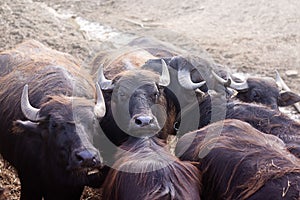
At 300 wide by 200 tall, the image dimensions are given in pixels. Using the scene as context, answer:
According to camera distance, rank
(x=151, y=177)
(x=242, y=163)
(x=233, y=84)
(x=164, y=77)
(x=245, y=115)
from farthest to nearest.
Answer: (x=233, y=84)
(x=164, y=77)
(x=245, y=115)
(x=242, y=163)
(x=151, y=177)

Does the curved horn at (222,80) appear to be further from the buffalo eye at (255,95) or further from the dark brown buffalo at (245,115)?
the buffalo eye at (255,95)

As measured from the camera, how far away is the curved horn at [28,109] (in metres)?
5.59

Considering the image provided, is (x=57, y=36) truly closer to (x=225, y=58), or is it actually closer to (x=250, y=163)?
(x=225, y=58)

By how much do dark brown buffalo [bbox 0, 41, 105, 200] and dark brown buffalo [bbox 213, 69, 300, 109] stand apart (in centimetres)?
178

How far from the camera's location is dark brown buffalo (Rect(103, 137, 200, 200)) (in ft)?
14.4

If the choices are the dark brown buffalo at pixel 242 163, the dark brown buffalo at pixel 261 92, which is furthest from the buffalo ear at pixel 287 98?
the dark brown buffalo at pixel 242 163

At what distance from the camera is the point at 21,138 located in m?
5.93

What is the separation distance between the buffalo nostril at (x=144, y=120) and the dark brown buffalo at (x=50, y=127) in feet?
1.34

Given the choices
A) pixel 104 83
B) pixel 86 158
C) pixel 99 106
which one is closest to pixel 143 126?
pixel 99 106

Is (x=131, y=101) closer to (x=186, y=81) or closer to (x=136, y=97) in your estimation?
(x=136, y=97)

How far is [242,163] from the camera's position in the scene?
15.4ft

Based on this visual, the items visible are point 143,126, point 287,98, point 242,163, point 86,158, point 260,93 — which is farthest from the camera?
point 287,98

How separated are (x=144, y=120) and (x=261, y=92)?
190cm

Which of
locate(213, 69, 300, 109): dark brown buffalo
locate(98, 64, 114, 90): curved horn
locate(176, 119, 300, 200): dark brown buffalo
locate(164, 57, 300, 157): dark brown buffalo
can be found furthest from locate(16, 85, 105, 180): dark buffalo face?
locate(213, 69, 300, 109): dark brown buffalo
